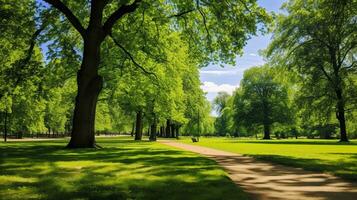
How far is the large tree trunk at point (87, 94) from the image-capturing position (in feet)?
86.2

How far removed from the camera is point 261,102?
289 feet

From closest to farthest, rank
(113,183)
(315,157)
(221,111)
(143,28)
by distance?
(113,183) → (315,157) → (143,28) → (221,111)

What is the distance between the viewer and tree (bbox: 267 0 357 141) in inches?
1978

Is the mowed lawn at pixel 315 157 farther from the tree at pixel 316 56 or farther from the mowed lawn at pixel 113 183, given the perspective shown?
the tree at pixel 316 56

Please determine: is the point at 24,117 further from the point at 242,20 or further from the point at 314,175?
the point at 314,175

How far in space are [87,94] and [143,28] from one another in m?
8.59

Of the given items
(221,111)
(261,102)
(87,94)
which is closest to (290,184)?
(87,94)

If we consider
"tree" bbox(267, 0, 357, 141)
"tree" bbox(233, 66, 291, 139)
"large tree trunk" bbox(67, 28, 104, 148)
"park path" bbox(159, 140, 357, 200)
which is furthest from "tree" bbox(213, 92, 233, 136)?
"park path" bbox(159, 140, 357, 200)

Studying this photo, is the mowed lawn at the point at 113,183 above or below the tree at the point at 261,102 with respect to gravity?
below

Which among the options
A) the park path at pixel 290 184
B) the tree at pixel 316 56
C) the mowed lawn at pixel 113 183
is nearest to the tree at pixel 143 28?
the mowed lawn at pixel 113 183

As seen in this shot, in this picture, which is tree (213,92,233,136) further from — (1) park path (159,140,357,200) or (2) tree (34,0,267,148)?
(1) park path (159,140,357,200)

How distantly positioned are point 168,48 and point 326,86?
2409 centimetres

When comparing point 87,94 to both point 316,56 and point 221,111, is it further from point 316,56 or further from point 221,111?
point 221,111

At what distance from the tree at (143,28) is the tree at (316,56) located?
2264 centimetres
